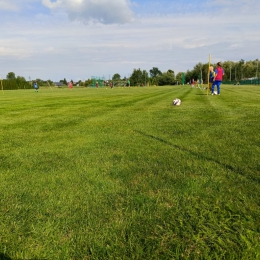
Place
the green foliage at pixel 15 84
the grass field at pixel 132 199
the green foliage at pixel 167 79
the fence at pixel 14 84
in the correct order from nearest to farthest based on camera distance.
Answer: the grass field at pixel 132 199
the fence at pixel 14 84
the green foliage at pixel 15 84
the green foliage at pixel 167 79

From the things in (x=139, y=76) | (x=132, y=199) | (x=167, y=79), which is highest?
(x=139, y=76)

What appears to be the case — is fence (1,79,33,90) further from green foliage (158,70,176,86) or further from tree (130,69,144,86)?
green foliage (158,70,176,86)

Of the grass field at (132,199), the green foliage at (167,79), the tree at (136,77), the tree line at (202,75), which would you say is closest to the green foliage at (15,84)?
the tree line at (202,75)

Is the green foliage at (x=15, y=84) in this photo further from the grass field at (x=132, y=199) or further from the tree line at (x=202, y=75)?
the grass field at (x=132, y=199)

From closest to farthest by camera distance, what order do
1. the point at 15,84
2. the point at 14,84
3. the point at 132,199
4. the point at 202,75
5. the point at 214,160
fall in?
the point at 132,199, the point at 214,160, the point at 14,84, the point at 15,84, the point at 202,75

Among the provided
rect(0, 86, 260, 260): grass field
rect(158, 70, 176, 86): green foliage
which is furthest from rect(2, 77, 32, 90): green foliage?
rect(0, 86, 260, 260): grass field

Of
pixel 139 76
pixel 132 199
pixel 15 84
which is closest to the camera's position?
pixel 132 199

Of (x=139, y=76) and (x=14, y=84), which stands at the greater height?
(x=139, y=76)

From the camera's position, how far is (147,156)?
4.55m

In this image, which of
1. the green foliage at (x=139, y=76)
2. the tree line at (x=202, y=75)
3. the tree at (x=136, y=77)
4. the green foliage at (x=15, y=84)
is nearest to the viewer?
the green foliage at (x=15, y=84)

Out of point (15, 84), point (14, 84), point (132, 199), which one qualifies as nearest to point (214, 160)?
point (132, 199)

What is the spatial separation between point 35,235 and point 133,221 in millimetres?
965

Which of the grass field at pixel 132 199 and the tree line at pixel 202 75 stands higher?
the tree line at pixel 202 75

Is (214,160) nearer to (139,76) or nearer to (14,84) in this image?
(14,84)
